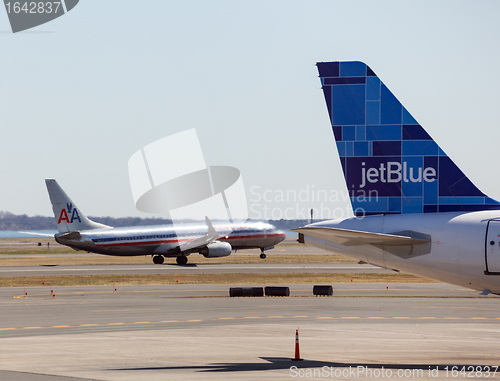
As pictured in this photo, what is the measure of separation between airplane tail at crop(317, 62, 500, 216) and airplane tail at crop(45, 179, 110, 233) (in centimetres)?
6160

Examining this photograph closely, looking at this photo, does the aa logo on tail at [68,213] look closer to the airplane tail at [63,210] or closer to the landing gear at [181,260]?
the airplane tail at [63,210]

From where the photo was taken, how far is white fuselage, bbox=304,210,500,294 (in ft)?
62.6

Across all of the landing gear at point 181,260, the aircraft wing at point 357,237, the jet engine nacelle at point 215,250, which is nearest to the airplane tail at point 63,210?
the landing gear at point 181,260

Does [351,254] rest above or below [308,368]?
above

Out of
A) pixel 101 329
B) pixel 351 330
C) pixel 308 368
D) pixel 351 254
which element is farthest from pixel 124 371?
pixel 351 330

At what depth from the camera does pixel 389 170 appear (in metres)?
21.6

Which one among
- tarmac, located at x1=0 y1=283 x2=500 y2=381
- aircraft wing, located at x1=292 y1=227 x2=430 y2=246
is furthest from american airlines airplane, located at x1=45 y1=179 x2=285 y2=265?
aircraft wing, located at x1=292 y1=227 x2=430 y2=246

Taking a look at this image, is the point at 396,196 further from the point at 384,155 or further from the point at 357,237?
the point at 357,237

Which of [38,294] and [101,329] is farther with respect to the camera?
[38,294]

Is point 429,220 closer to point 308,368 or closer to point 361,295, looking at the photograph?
point 308,368

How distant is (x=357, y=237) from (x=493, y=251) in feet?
13.4

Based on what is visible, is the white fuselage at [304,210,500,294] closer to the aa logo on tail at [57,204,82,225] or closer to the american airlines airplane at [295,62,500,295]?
the american airlines airplane at [295,62,500,295]

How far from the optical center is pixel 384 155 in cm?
2155

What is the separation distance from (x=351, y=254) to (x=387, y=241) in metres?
1.42
